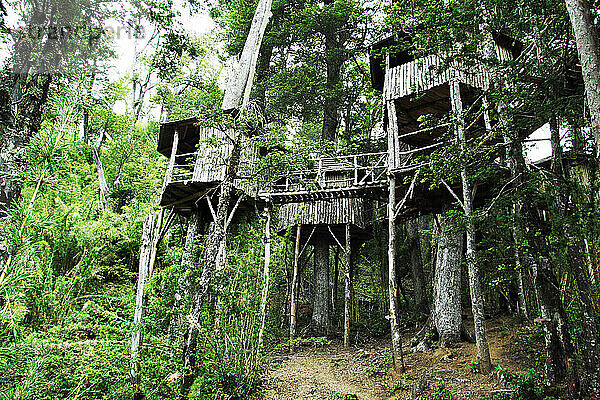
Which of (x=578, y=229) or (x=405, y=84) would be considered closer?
(x=578, y=229)

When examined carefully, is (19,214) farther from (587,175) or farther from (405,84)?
(405,84)

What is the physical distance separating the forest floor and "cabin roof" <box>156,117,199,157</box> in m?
7.88

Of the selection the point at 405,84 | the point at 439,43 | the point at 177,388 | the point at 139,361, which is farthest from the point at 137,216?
the point at 439,43

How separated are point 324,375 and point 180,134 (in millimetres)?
8902

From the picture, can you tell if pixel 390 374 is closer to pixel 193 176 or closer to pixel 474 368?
pixel 474 368

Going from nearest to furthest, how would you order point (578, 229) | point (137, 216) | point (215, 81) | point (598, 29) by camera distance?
1. point (598, 29)
2. point (578, 229)
3. point (137, 216)
4. point (215, 81)

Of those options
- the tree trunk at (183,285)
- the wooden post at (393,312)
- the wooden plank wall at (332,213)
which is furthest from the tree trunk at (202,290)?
the wooden plank wall at (332,213)

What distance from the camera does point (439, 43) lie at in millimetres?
6582

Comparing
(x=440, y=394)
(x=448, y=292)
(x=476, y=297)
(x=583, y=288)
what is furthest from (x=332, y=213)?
(x=583, y=288)

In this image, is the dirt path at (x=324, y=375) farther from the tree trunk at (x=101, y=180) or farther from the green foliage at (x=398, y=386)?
the tree trunk at (x=101, y=180)

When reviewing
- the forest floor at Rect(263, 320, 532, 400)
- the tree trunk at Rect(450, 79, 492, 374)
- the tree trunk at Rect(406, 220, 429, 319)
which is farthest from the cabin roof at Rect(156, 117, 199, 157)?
the tree trunk at Rect(406, 220, 429, 319)

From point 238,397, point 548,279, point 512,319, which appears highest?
point 548,279

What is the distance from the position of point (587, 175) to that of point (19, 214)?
696cm

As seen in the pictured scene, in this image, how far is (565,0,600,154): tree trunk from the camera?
3.22 m
